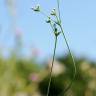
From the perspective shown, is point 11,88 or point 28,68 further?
point 28,68

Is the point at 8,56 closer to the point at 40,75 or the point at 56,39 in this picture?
the point at 40,75

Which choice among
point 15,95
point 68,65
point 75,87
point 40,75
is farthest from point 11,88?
point 68,65

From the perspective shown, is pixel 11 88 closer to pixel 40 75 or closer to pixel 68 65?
→ pixel 40 75

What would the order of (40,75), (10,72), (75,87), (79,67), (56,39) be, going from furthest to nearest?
Answer: (79,67) → (75,87) → (40,75) → (10,72) → (56,39)

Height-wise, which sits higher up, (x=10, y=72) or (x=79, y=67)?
(x=10, y=72)

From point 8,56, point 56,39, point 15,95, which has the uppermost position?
point 56,39

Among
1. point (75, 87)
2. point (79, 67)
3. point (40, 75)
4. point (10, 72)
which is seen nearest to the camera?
point (10, 72)

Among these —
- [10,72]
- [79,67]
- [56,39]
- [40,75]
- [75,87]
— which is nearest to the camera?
[56,39]

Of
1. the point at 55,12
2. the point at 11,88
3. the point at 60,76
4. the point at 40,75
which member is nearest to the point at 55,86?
the point at 60,76

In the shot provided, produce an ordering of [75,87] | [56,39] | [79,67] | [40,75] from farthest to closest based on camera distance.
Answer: [79,67]
[75,87]
[40,75]
[56,39]
